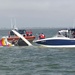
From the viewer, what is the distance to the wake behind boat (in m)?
47.8

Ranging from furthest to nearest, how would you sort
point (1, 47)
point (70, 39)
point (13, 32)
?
point (13, 32)
point (1, 47)
point (70, 39)

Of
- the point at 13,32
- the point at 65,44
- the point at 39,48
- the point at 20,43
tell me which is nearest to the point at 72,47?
the point at 65,44

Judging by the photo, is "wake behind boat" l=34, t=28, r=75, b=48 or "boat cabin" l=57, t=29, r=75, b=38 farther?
"boat cabin" l=57, t=29, r=75, b=38

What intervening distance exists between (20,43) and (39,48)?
4.72m

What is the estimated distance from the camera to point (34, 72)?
28219mm

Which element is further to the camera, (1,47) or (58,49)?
(1,47)

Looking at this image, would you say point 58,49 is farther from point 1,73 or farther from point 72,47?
point 1,73

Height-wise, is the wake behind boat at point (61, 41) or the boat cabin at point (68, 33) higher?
the boat cabin at point (68, 33)

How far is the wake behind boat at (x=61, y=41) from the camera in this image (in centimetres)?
4775

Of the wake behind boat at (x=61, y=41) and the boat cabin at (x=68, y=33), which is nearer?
the wake behind boat at (x=61, y=41)

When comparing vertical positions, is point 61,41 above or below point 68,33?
below

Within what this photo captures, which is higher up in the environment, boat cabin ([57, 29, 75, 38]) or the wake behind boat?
boat cabin ([57, 29, 75, 38])

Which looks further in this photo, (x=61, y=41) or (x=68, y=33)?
(x=68, y=33)

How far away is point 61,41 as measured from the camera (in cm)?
4788
